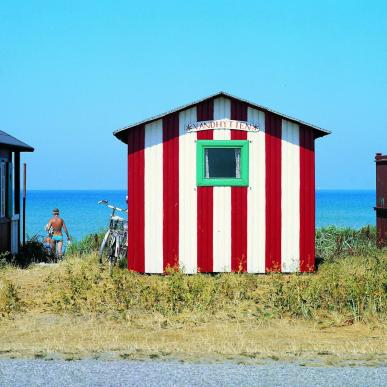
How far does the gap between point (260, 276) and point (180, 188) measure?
2.25m

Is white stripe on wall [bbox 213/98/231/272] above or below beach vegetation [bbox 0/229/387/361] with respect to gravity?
above

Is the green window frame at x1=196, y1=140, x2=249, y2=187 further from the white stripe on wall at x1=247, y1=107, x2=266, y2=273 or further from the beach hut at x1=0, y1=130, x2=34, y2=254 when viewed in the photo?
the beach hut at x1=0, y1=130, x2=34, y2=254

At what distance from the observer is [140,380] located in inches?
282

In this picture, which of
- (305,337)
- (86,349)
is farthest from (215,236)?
(86,349)

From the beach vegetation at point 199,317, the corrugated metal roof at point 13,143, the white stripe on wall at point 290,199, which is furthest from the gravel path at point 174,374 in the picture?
the corrugated metal roof at point 13,143

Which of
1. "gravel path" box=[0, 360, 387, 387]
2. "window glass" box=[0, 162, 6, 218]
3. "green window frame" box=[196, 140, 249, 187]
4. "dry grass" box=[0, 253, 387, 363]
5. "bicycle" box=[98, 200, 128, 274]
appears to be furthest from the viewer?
"window glass" box=[0, 162, 6, 218]

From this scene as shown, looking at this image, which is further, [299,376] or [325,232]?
[325,232]

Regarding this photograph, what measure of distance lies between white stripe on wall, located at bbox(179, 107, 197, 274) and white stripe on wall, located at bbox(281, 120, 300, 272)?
171 cm

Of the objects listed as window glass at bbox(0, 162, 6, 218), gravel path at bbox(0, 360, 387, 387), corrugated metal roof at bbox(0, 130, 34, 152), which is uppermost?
corrugated metal roof at bbox(0, 130, 34, 152)

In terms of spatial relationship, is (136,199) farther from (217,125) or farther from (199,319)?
(199,319)

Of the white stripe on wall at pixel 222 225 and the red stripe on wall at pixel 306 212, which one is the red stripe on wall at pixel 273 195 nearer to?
the red stripe on wall at pixel 306 212

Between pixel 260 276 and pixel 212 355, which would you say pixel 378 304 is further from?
pixel 260 276

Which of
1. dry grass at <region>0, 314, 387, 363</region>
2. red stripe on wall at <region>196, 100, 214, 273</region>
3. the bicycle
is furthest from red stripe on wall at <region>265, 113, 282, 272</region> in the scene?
dry grass at <region>0, 314, 387, 363</region>

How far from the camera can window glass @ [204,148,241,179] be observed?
1606 centimetres
